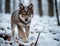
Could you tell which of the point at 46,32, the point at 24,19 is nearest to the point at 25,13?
the point at 24,19

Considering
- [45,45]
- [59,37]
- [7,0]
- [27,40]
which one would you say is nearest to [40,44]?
[45,45]

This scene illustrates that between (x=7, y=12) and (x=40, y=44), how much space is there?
13.1 m

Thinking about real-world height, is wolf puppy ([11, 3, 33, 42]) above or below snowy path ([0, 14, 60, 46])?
above

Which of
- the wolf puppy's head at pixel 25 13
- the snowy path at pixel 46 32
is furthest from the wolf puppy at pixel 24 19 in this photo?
the snowy path at pixel 46 32

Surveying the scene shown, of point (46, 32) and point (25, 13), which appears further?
point (46, 32)

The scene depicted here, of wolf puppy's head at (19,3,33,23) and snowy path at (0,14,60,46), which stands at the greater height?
wolf puppy's head at (19,3,33,23)

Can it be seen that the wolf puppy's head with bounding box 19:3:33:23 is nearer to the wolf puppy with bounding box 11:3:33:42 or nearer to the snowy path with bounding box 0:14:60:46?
the wolf puppy with bounding box 11:3:33:42

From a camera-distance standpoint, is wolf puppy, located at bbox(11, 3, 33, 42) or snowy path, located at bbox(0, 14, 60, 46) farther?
wolf puppy, located at bbox(11, 3, 33, 42)

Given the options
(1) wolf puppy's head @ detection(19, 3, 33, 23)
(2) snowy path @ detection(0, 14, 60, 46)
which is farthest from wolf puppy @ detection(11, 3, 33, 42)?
(2) snowy path @ detection(0, 14, 60, 46)

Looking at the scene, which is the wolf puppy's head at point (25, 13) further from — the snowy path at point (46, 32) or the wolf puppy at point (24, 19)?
the snowy path at point (46, 32)

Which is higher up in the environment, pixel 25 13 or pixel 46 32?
pixel 25 13

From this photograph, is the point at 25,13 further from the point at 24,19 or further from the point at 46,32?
the point at 46,32

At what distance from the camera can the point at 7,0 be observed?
18.7 meters

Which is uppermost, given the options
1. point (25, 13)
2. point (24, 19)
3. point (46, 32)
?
point (25, 13)
